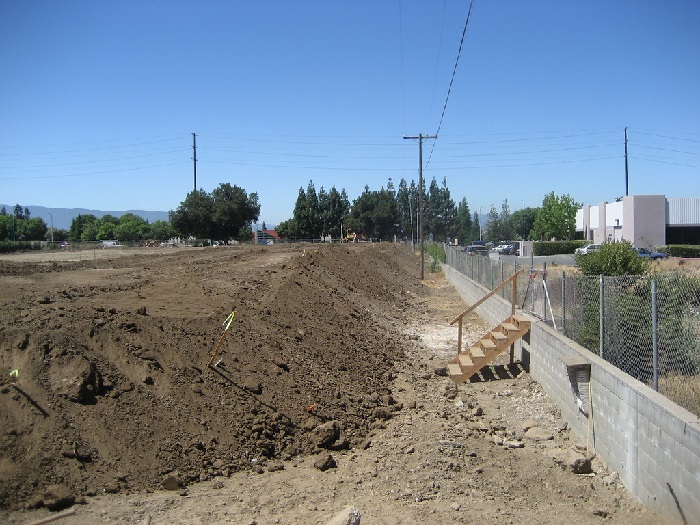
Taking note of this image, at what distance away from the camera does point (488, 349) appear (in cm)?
1306

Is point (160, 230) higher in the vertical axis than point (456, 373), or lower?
higher

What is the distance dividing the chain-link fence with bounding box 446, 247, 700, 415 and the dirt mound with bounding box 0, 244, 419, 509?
356 centimetres

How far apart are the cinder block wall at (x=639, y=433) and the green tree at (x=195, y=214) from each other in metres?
64.4

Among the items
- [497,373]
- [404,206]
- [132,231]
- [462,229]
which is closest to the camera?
[497,373]

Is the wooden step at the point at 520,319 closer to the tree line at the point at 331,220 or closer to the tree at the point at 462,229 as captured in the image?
the tree line at the point at 331,220

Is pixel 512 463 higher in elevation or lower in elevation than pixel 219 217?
lower

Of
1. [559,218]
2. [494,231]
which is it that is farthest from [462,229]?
[559,218]

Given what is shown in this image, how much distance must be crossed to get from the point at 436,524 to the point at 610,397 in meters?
Answer: 2.95

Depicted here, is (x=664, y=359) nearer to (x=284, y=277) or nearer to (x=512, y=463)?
(x=512, y=463)

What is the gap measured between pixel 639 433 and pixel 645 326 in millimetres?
3228

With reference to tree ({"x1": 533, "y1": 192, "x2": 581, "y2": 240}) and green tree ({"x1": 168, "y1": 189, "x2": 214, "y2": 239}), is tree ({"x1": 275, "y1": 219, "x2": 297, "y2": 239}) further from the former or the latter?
tree ({"x1": 533, "y1": 192, "x2": 581, "y2": 240})

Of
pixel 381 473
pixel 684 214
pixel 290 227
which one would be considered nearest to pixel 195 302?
pixel 381 473

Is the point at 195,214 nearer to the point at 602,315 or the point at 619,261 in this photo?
the point at 619,261

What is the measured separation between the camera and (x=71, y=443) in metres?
7.26
